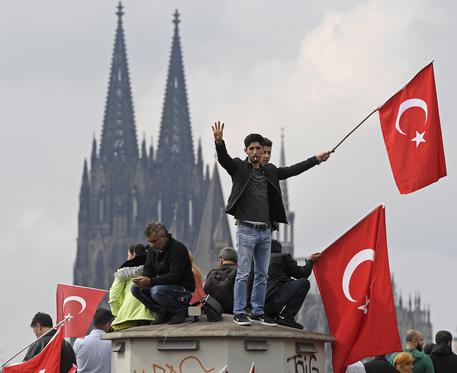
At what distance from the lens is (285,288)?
1198cm

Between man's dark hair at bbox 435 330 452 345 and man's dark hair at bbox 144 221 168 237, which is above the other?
man's dark hair at bbox 144 221 168 237

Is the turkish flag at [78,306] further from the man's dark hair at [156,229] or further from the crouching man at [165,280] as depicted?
the man's dark hair at [156,229]

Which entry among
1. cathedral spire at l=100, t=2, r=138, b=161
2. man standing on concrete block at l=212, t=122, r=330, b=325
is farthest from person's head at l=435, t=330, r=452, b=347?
cathedral spire at l=100, t=2, r=138, b=161

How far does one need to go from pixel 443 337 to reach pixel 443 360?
0.17 metres

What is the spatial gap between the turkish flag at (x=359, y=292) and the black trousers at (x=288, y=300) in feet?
1.22

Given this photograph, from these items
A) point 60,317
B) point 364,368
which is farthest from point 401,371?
point 60,317

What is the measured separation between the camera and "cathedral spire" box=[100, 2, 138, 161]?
175 m

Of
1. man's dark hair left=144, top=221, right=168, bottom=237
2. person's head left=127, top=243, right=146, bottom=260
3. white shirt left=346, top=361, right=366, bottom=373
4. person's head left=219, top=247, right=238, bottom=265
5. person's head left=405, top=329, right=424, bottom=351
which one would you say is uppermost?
person's head left=127, top=243, right=146, bottom=260

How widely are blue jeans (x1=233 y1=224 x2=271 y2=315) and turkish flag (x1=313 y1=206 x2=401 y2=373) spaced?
627mm

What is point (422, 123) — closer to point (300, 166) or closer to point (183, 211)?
point (300, 166)

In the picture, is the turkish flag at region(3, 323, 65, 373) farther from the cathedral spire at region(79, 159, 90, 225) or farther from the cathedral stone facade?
the cathedral spire at region(79, 159, 90, 225)

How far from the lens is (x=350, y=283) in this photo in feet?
40.2

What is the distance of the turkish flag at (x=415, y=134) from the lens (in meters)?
12.9

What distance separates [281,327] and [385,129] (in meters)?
2.21
